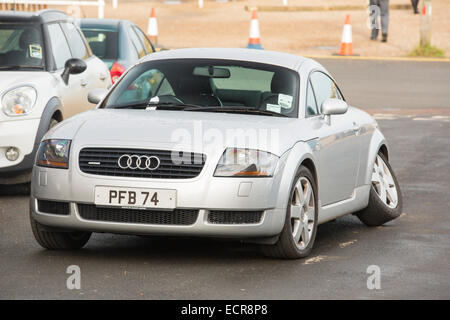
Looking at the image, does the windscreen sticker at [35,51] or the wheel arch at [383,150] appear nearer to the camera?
the wheel arch at [383,150]

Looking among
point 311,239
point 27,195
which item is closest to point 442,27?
point 27,195

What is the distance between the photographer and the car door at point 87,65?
13.0m

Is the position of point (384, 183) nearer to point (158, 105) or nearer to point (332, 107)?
point (332, 107)

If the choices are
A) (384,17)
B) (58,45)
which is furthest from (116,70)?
(384,17)

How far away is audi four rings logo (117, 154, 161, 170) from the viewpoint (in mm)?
7844

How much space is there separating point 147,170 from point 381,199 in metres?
2.92

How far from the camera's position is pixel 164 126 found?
26.9 ft

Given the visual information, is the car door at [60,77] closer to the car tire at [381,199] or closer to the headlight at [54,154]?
the car tire at [381,199]

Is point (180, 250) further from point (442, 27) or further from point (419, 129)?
point (442, 27)

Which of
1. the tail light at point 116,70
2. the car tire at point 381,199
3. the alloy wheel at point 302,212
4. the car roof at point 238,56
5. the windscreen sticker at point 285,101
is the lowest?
the car tire at point 381,199

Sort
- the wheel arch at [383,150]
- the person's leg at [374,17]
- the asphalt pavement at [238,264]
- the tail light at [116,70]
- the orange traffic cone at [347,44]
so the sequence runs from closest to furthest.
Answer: the asphalt pavement at [238,264] → the wheel arch at [383,150] → the tail light at [116,70] → the orange traffic cone at [347,44] → the person's leg at [374,17]

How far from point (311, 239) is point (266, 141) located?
2.83 feet

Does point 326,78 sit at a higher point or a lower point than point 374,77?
higher

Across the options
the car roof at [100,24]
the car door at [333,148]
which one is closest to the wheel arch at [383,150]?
the car door at [333,148]
